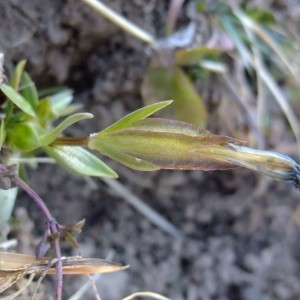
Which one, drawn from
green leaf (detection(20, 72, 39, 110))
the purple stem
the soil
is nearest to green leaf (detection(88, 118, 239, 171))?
the purple stem

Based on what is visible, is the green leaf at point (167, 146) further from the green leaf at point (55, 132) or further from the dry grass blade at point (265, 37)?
the dry grass blade at point (265, 37)

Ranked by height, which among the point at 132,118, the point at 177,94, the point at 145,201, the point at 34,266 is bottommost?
the point at 145,201

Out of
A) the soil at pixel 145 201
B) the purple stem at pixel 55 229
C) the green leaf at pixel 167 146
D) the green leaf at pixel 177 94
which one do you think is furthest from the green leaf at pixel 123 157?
the green leaf at pixel 177 94

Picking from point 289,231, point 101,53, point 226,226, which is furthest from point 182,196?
point 101,53

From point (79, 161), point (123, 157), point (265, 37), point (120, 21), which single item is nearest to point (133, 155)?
point (123, 157)

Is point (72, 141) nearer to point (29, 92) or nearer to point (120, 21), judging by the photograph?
point (29, 92)

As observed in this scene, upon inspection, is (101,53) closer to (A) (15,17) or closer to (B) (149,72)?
(B) (149,72)

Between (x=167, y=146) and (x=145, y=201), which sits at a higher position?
(x=167, y=146)
